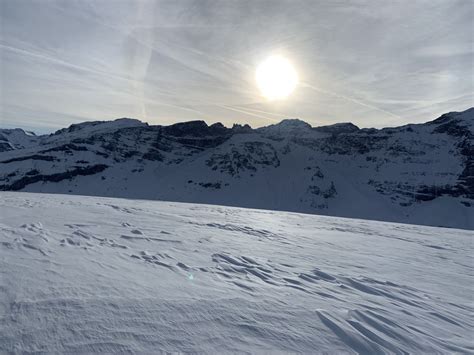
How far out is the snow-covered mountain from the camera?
304ft

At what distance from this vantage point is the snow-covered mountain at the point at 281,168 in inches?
3652

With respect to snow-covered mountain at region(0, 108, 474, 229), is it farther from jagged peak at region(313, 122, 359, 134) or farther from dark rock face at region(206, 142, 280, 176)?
jagged peak at region(313, 122, 359, 134)

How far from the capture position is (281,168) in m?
121

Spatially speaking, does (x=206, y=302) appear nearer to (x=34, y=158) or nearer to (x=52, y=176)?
(x=52, y=176)

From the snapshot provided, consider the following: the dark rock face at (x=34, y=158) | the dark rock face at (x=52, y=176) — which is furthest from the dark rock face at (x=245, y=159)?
the dark rock face at (x=34, y=158)

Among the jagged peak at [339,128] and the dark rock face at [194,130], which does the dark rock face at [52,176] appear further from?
the jagged peak at [339,128]

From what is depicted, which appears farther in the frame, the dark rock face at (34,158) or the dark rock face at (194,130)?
the dark rock face at (194,130)

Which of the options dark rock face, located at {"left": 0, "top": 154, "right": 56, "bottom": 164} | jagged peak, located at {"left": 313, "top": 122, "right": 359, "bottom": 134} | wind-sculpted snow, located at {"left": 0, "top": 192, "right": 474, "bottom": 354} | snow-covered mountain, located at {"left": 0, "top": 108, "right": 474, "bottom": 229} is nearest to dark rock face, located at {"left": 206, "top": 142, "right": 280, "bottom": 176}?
snow-covered mountain, located at {"left": 0, "top": 108, "right": 474, "bottom": 229}

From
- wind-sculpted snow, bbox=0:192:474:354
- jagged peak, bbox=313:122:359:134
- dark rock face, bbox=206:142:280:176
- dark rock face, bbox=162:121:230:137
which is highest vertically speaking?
jagged peak, bbox=313:122:359:134

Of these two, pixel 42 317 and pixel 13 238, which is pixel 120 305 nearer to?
pixel 42 317

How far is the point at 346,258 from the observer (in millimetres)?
10109

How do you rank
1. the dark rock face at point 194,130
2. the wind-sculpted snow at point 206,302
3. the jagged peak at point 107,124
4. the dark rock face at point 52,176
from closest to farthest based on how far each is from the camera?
the wind-sculpted snow at point 206,302
the dark rock face at point 52,176
the dark rock face at point 194,130
the jagged peak at point 107,124

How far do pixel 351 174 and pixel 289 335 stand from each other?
397 feet

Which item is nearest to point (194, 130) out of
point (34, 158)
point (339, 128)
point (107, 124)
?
point (107, 124)
